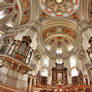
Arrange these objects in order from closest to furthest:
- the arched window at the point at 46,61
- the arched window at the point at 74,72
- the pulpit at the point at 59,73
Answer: the pulpit at the point at 59,73, the arched window at the point at 74,72, the arched window at the point at 46,61

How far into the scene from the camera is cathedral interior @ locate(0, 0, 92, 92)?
10.9m

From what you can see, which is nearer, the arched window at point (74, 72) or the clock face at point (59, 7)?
the arched window at point (74, 72)

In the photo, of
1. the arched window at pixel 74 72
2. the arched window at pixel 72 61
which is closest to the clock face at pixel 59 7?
the arched window at pixel 72 61

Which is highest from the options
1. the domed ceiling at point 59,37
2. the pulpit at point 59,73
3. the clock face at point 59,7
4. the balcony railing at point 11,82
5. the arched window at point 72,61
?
the clock face at point 59,7

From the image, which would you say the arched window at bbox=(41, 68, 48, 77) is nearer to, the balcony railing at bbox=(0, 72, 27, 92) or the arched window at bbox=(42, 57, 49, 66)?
the arched window at bbox=(42, 57, 49, 66)

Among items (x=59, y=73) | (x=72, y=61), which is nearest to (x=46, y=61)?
(x=59, y=73)

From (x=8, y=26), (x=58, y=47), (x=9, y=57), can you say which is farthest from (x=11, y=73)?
(x=58, y=47)

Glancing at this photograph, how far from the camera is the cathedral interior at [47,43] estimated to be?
35.8 feet

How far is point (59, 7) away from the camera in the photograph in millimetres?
21750

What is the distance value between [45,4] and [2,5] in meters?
9.02

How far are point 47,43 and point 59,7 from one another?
8.98 meters

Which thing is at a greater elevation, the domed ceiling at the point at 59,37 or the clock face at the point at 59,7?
the clock face at the point at 59,7

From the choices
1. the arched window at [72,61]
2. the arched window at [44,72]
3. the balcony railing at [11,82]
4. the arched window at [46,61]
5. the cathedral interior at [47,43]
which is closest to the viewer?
the balcony railing at [11,82]

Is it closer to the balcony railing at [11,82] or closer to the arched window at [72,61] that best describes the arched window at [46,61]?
the arched window at [72,61]
